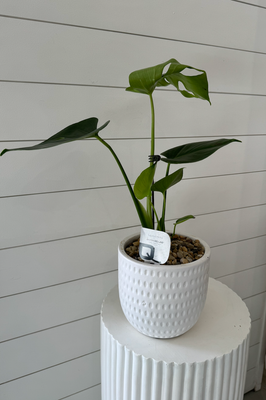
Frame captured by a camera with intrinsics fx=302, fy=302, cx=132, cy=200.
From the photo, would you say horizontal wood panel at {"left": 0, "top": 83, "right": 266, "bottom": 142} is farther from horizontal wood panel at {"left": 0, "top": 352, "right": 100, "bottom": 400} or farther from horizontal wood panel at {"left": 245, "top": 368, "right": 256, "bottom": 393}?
horizontal wood panel at {"left": 245, "top": 368, "right": 256, "bottom": 393}

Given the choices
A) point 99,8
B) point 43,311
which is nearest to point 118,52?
point 99,8

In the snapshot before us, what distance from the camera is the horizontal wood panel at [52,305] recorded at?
91 cm

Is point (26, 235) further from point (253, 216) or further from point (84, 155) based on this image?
point (253, 216)

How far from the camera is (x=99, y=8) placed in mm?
833

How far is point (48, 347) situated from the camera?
99 centimetres

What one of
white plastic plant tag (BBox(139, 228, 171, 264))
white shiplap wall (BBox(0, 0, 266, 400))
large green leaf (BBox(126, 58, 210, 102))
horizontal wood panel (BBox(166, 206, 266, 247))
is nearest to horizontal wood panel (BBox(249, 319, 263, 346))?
horizontal wood panel (BBox(166, 206, 266, 247))

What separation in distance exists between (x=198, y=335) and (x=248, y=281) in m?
0.72

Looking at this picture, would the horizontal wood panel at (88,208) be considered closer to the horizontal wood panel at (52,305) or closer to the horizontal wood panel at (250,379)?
the horizontal wood panel at (52,305)

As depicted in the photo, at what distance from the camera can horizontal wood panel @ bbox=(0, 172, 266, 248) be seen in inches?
34.1

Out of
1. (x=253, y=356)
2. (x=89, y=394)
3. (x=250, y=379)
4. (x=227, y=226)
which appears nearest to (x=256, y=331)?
(x=253, y=356)

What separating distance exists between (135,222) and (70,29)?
612 mm

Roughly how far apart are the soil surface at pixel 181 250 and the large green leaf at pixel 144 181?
0.61ft

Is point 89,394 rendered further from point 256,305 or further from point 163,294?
point 256,305

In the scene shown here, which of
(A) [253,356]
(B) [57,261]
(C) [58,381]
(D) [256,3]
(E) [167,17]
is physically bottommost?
(A) [253,356]
